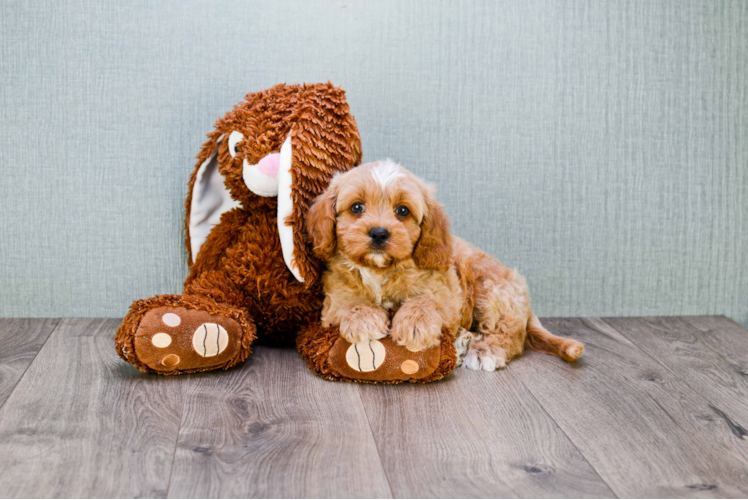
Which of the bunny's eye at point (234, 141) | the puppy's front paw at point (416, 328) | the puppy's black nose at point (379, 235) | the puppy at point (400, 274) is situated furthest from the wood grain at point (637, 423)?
the bunny's eye at point (234, 141)

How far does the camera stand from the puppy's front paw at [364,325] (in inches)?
67.1

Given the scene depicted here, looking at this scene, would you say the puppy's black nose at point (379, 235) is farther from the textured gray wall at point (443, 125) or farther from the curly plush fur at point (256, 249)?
the textured gray wall at point (443, 125)

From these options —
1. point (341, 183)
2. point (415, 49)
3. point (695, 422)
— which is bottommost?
point (695, 422)

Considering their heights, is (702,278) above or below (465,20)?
below

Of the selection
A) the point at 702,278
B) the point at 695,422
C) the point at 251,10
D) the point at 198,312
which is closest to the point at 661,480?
the point at 695,422

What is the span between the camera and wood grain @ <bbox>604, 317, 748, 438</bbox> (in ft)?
5.59

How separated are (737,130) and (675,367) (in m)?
0.99

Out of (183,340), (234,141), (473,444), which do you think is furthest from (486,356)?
(234,141)

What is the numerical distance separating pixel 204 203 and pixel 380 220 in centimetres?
70

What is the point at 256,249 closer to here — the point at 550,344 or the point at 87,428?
the point at 87,428

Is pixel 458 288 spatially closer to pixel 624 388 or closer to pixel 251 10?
pixel 624 388

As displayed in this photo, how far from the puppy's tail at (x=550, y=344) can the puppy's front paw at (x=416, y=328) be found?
18.4 inches

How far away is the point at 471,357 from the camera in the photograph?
1.91 m

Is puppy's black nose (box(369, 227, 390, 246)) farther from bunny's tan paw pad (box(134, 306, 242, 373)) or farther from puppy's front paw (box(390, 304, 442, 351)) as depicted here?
bunny's tan paw pad (box(134, 306, 242, 373))
